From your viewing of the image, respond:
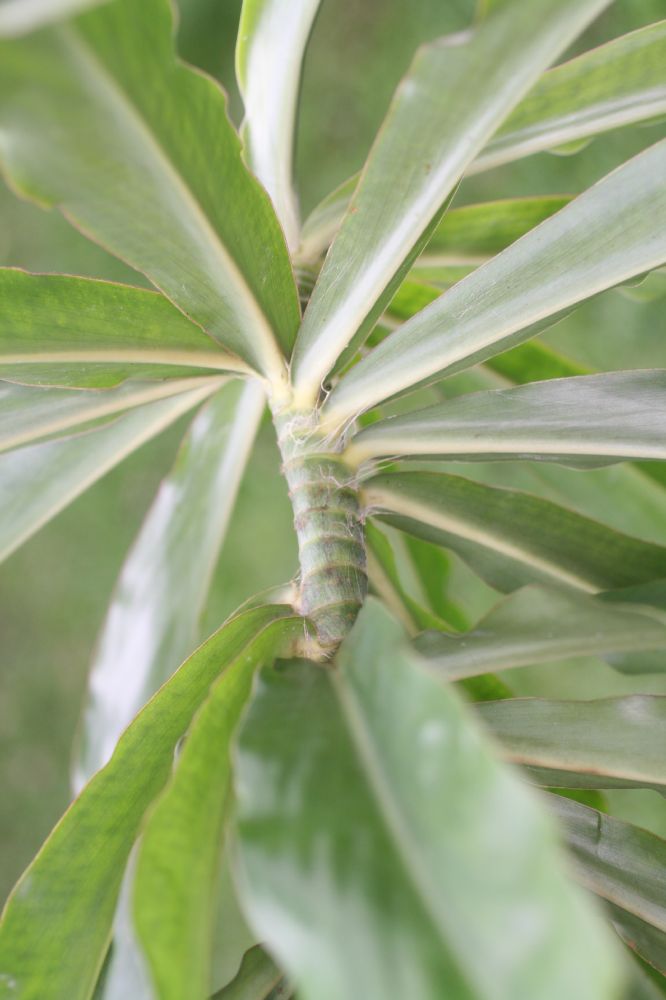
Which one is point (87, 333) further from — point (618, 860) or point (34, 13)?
point (618, 860)

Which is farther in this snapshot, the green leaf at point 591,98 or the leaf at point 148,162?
the green leaf at point 591,98

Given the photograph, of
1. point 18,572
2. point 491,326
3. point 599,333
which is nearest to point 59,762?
point 18,572

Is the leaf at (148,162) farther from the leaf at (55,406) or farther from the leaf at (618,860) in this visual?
the leaf at (618,860)

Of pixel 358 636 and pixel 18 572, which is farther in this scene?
pixel 18 572

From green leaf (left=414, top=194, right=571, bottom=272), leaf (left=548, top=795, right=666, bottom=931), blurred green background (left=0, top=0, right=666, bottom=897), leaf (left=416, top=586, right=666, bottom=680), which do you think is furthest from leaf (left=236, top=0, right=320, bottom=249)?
blurred green background (left=0, top=0, right=666, bottom=897)

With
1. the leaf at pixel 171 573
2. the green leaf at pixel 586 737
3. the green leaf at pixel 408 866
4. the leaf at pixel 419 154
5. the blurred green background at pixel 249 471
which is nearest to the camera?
the green leaf at pixel 408 866

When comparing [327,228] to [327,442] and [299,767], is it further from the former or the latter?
[299,767]

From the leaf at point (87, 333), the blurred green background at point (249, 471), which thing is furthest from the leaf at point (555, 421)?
the blurred green background at point (249, 471)
